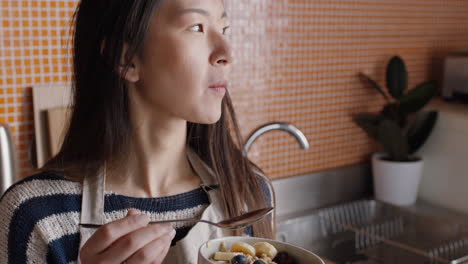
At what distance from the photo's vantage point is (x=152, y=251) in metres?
0.73

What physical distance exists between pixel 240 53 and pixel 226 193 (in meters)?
0.72

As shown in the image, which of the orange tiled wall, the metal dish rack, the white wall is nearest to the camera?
the orange tiled wall

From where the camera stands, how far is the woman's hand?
73 centimetres

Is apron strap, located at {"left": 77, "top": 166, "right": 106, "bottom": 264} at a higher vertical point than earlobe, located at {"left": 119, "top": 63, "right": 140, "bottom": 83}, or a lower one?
lower

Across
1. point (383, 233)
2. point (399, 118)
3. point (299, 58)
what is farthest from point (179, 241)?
point (399, 118)

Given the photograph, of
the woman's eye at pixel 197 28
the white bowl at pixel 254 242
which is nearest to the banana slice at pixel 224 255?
the white bowl at pixel 254 242

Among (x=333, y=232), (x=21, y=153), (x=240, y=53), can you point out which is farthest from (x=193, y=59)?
(x=333, y=232)

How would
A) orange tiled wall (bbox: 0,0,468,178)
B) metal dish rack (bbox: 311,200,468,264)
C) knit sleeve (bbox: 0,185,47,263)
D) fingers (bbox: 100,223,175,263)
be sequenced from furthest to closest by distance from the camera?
metal dish rack (bbox: 311,200,468,264)
orange tiled wall (bbox: 0,0,468,178)
knit sleeve (bbox: 0,185,47,263)
fingers (bbox: 100,223,175,263)

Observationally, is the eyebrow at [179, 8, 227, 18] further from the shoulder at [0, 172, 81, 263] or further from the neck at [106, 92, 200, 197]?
the shoulder at [0, 172, 81, 263]

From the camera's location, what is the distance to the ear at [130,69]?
0.92m

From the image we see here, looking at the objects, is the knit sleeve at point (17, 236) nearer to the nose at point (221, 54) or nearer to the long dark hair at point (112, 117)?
the long dark hair at point (112, 117)

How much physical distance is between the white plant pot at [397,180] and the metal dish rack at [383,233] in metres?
0.04

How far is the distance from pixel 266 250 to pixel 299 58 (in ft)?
3.67

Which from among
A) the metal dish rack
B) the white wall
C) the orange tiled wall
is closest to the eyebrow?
the orange tiled wall
